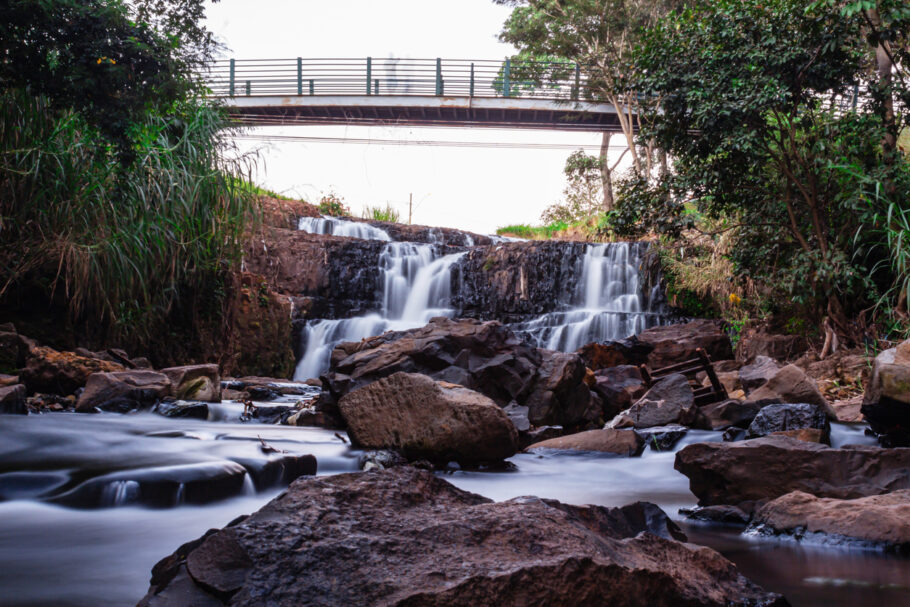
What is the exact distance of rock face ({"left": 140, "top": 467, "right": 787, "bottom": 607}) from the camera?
4.87ft

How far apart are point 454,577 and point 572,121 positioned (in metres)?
24.4

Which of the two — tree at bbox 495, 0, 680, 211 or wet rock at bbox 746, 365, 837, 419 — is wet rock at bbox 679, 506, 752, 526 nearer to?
wet rock at bbox 746, 365, 837, 419

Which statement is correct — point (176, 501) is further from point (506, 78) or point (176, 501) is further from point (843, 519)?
point (506, 78)

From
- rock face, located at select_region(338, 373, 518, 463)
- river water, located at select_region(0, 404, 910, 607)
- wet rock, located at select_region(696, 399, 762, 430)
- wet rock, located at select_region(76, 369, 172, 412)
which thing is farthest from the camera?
wet rock, located at select_region(76, 369, 172, 412)

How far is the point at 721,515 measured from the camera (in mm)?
3328

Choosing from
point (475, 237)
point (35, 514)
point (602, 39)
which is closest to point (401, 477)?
point (35, 514)

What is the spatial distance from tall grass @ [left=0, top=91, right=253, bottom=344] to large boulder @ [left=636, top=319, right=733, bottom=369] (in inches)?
239

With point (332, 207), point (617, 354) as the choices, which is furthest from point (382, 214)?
point (617, 354)

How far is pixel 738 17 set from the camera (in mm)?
8102

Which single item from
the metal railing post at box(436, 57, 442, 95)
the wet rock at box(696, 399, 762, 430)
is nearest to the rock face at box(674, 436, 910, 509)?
the wet rock at box(696, 399, 762, 430)

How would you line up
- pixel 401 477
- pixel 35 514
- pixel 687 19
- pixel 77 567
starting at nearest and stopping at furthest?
pixel 401 477
pixel 77 567
pixel 35 514
pixel 687 19

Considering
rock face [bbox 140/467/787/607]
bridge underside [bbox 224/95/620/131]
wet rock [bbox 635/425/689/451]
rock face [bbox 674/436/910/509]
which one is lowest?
wet rock [bbox 635/425/689/451]

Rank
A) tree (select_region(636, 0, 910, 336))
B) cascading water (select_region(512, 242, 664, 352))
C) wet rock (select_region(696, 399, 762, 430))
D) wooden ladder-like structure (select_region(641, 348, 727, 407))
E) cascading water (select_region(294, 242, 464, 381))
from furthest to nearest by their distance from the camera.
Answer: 1. cascading water (select_region(294, 242, 464, 381))
2. cascading water (select_region(512, 242, 664, 352))
3. tree (select_region(636, 0, 910, 336))
4. wooden ladder-like structure (select_region(641, 348, 727, 407))
5. wet rock (select_region(696, 399, 762, 430))

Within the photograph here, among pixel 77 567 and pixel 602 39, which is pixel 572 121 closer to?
pixel 602 39
